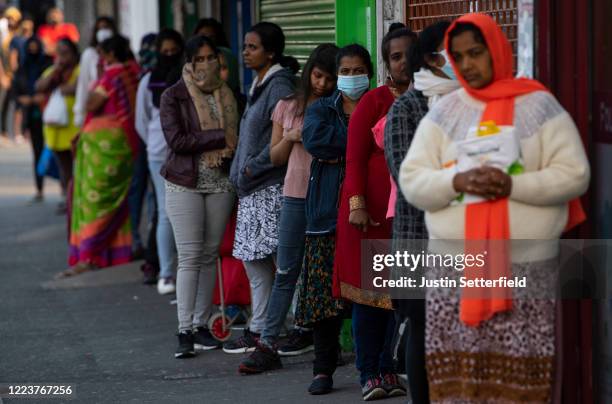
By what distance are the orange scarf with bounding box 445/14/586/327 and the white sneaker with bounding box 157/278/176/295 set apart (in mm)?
5250

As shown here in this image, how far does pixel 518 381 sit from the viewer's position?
4.59 meters

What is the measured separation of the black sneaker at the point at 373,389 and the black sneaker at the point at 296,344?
4.21 feet

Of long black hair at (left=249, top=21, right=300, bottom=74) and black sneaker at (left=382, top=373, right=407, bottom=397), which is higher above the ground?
long black hair at (left=249, top=21, right=300, bottom=74)

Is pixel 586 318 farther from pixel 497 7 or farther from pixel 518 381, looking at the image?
pixel 497 7

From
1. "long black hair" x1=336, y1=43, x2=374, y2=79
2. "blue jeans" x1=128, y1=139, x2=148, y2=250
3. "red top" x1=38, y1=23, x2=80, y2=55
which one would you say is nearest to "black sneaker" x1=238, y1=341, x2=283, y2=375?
"long black hair" x1=336, y1=43, x2=374, y2=79

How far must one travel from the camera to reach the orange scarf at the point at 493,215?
178 inches

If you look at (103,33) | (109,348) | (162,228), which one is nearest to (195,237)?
(109,348)

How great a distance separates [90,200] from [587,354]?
603cm

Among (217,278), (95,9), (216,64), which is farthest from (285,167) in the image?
(95,9)

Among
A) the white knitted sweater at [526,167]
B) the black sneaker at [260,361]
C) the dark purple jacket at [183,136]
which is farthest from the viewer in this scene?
the dark purple jacket at [183,136]

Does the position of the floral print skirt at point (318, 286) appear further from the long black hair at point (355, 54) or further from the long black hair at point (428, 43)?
the long black hair at point (428, 43)

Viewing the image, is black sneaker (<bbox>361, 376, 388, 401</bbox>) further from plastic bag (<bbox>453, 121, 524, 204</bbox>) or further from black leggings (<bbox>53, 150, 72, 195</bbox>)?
black leggings (<bbox>53, 150, 72, 195</bbox>)

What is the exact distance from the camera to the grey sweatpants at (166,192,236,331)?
742 centimetres

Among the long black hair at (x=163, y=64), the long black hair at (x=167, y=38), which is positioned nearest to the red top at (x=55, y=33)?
the long black hair at (x=163, y=64)
